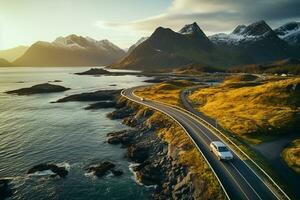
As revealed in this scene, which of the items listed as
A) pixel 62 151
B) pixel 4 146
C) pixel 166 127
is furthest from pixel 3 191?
pixel 166 127

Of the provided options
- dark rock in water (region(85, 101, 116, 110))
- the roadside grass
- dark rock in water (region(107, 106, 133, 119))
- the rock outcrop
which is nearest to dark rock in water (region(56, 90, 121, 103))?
dark rock in water (region(85, 101, 116, 110))

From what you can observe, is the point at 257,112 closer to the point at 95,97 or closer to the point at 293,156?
the point at 293,156

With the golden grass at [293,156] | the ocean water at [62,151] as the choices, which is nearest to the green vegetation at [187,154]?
the ocean water at [62,151]

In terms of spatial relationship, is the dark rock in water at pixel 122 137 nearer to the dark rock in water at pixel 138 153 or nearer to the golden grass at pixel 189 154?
the golden grass at pixel 189 154

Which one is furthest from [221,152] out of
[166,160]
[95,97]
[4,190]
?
[95,97]

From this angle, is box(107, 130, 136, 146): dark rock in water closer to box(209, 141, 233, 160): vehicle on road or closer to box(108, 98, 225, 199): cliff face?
box(108, 98, 225, 199): cliff face

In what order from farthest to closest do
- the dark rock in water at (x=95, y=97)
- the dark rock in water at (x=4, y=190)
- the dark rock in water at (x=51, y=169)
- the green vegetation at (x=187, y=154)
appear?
the dark rock in water at (x=95, y=97)
the dark rock in water at (x=51, y=169)
the dark rock in water at (x=4, y=190)
the green vegetation at (x=187, y=154)
